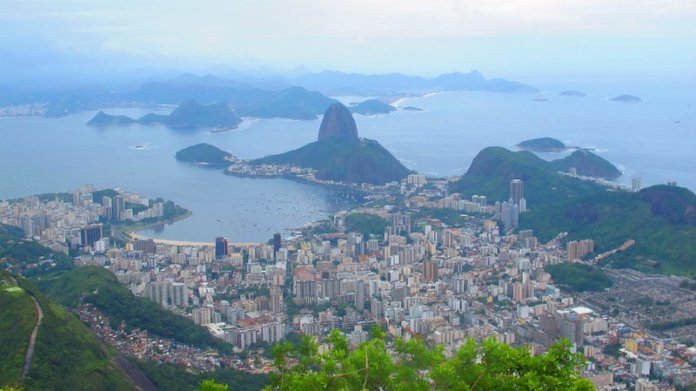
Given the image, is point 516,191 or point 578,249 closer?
point 578,249

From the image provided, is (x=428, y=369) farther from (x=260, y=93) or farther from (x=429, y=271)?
(x=260, y=93)

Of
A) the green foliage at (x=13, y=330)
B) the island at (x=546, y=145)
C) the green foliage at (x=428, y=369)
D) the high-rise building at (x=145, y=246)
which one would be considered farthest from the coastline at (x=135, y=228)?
the island at (x=546, y=145)

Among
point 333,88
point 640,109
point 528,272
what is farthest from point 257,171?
point 333,88

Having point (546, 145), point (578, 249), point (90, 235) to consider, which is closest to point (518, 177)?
point (578, 249)

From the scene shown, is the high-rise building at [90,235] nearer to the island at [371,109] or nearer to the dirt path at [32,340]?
the dirt path at [32,340]

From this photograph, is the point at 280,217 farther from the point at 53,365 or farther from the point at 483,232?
the point at 53,365

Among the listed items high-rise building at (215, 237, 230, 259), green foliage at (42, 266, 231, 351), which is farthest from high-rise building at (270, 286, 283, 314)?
high-rise building at (215, 237, 230, 259)

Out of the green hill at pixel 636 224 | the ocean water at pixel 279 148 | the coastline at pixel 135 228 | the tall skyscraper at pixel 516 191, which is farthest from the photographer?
the ocean water at pixel 279 148
